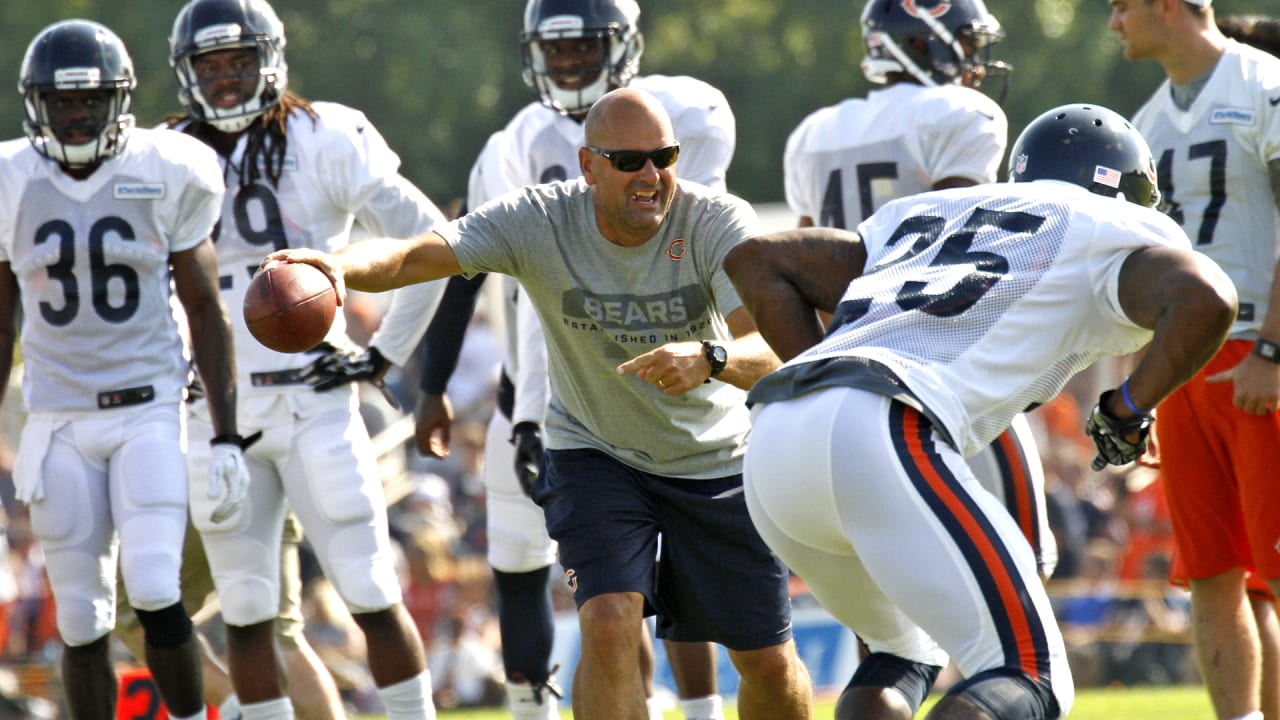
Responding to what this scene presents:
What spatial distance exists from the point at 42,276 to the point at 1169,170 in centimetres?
363

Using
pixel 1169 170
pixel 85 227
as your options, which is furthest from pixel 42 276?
pixel 1169 170

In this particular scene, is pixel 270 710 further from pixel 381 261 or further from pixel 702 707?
pixel 381 261

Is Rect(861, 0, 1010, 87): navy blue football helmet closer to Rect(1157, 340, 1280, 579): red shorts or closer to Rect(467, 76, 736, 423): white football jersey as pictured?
Rect(467, 76, 736, 423): white football jersey

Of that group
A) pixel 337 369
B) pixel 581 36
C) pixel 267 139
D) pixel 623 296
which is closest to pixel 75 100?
pixel 267 139

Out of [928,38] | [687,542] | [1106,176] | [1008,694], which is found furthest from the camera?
[928,38]

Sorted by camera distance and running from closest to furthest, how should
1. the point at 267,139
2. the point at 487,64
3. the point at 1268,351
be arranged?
the point at 1268,351 → the point at 267,139 → the point at 487,64

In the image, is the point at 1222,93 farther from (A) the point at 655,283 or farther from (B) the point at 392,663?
(B) the point at 392,663

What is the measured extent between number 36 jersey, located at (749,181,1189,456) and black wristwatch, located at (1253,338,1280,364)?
5.70ft

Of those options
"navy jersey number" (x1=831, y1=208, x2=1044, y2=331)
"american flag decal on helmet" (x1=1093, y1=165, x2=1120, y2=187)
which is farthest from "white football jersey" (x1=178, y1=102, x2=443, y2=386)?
"american flag decal on helmet" (x1=1093, y1=165, x2=1120, y2=187)

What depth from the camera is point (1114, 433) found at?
369 cm

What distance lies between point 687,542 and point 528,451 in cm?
112

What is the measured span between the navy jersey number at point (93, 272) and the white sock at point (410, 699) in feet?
4.81

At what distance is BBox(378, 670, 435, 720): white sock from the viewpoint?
5559 mm

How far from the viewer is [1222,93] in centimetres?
556
